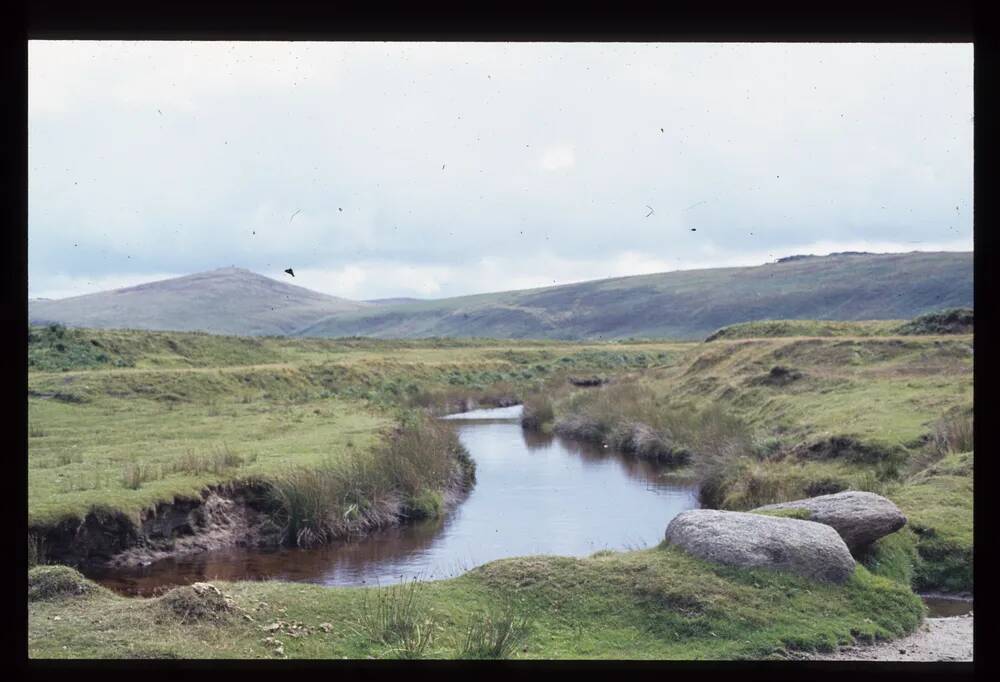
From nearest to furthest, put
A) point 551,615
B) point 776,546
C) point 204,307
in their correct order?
point 551,615, point 776,546, point 204,307

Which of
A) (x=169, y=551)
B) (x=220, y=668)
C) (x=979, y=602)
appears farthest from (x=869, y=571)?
Answer: (x=169, y=551)

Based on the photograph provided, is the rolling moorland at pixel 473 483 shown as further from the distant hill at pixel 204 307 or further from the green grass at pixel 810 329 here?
the distant hill at pixel 204 307

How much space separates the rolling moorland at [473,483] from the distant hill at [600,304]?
155 feet

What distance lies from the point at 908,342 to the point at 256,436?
13.3 meters

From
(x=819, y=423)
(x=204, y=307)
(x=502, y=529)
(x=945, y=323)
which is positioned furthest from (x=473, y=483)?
(x=204, y=307)

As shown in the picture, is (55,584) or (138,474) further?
(138,474)

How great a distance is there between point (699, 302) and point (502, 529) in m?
77.3

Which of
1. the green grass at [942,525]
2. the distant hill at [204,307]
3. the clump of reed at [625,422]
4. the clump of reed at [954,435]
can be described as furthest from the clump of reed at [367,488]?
the distant hill at [204,307]

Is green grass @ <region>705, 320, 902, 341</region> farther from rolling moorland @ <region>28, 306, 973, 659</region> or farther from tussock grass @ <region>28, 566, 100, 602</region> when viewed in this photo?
tussock grass @ <region>28, 566, 100, 602</region>

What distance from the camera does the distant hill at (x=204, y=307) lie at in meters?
87.4

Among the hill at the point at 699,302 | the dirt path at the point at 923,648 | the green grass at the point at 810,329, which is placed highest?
the hill at the point at 699,302

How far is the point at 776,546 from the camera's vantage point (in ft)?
21.9

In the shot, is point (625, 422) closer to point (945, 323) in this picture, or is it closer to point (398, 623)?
point (945, 323)

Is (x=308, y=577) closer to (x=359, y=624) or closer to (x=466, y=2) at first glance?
(x=359, y=624)
